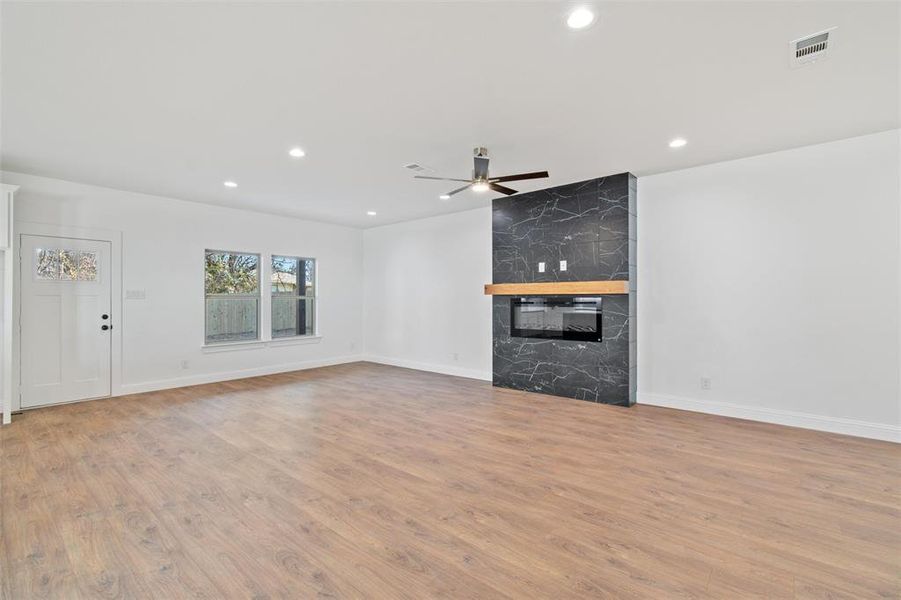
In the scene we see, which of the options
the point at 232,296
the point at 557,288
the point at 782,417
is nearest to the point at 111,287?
the point at 232,296

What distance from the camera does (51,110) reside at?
3232mm

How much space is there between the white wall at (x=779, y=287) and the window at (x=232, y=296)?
6.13 m

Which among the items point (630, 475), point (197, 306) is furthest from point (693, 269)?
point (197, 306)

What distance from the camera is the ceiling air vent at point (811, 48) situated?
2398 mm

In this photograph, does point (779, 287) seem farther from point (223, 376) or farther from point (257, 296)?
point (223, 376)

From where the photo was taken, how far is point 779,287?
14.0 feet

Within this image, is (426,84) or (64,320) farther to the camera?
(64,320)

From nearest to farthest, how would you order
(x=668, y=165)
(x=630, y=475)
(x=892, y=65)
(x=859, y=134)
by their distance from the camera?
1. (x=892, y=65)
2. (x=630, y=475)
3. (x=859, y=134)
4. (x=668, y=165)

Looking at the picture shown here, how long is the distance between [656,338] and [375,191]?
4108mm

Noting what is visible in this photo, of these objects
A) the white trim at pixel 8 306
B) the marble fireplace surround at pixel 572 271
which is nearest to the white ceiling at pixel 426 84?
the white trim at pixel 8 306

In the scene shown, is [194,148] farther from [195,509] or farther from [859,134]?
[859,134]

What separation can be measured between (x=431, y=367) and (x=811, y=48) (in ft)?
20.1

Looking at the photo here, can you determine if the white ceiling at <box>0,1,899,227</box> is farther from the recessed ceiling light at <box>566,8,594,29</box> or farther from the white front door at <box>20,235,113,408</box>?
the white front door at <box>20,235,113,408</box>

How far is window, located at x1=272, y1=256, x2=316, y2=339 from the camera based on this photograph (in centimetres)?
744
